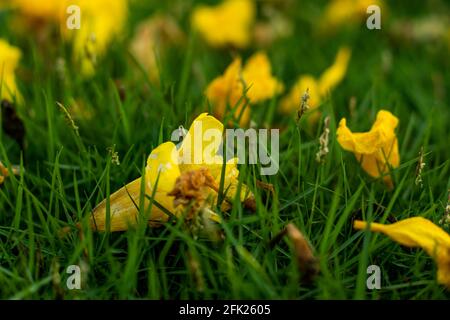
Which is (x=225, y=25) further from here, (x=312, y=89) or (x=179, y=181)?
(x=179, y=181)

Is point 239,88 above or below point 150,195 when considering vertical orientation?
above

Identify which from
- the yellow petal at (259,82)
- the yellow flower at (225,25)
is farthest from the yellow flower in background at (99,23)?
the yellow petal at (259,82)

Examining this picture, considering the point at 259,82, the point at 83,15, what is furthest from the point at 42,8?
the point at 259,82

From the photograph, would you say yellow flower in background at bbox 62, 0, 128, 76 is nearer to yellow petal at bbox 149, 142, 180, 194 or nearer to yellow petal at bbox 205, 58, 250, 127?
yellow petal at bbox 205, 58, 250, 127

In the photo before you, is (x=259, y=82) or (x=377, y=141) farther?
(x=259, y=82)

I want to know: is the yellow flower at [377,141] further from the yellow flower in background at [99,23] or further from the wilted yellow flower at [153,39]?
the yellow flower in background at [99,23]

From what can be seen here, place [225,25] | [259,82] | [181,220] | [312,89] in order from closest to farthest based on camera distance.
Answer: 1. [181,220]
2. [259,82]
3. [312,89]
4. [225,25]

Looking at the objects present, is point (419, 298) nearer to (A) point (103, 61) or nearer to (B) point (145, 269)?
(B) point (145, 269)
